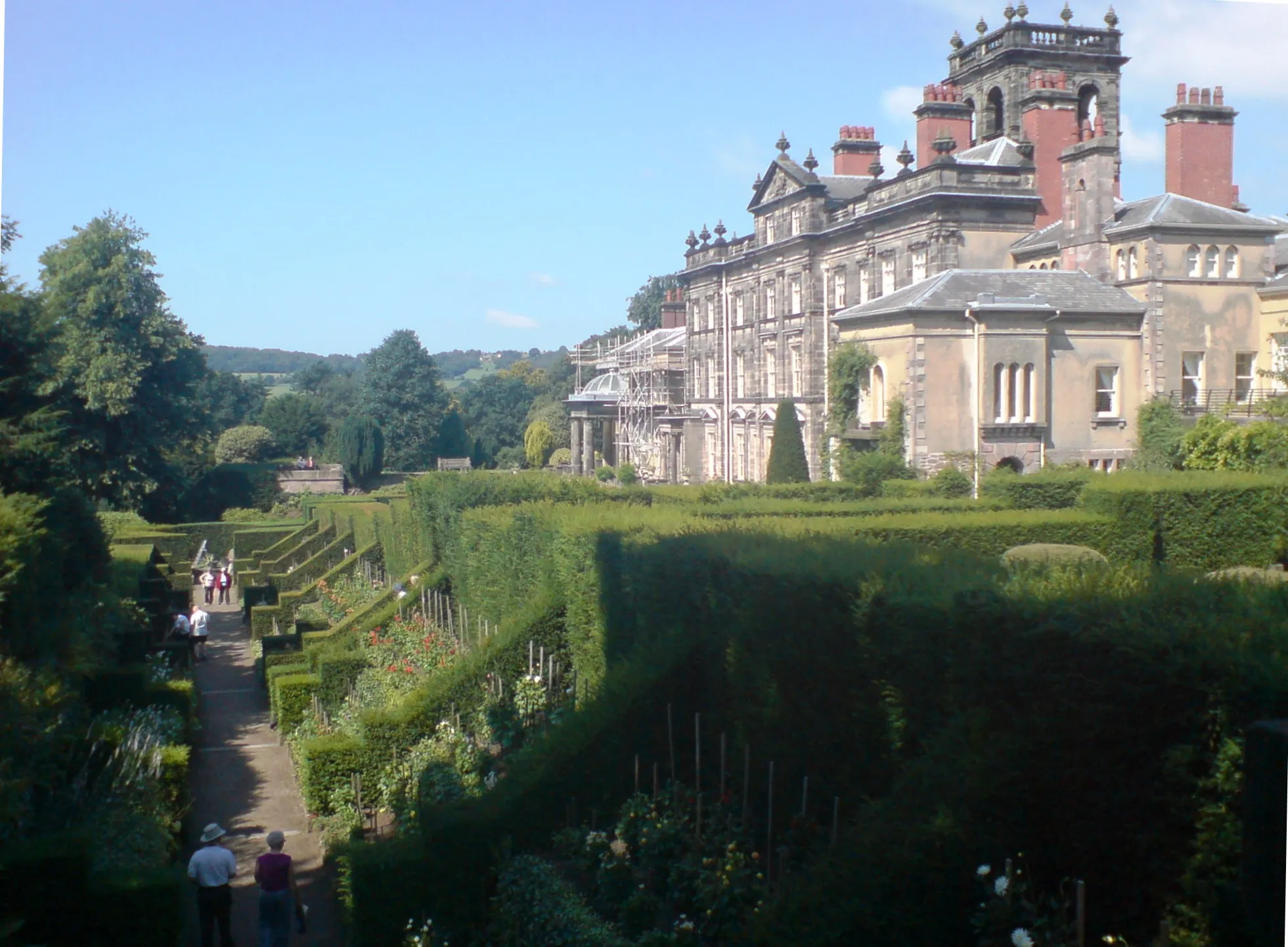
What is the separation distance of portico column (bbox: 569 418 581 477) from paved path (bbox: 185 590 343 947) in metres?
42.7

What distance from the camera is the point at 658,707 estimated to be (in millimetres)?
12445

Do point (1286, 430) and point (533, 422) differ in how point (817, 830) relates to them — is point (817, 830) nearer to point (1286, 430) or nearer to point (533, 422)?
point (1286, 430)

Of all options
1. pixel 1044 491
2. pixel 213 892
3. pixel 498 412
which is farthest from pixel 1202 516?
pixel 498 412

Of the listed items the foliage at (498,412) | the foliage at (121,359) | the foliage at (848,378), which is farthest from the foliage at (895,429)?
the foliage at (498,412)

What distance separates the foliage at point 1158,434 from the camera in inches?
1195

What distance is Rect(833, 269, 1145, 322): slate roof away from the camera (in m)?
30.5

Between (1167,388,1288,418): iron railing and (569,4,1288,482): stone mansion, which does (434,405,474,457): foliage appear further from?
(1167,388,1288,418): iron railing

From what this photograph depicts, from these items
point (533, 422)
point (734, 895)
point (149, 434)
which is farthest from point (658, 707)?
point (533, 422)

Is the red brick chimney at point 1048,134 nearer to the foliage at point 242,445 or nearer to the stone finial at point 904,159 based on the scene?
the stone finial at point 904,159

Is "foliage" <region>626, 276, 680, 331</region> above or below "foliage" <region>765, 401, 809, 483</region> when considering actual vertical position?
above

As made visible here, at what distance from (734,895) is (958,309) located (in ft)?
77.2

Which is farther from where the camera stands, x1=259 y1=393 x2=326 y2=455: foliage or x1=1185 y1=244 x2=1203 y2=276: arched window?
x1=259 y1=393 x2=326 y2=455: foliage

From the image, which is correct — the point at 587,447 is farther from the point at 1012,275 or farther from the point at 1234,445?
the point at 1234,445

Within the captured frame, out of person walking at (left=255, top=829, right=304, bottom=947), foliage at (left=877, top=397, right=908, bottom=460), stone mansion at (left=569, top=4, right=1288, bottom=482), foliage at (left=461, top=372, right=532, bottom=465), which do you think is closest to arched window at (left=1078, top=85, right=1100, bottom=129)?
stone mansion at (left=569, top=4, right=1288, bottom=482)
